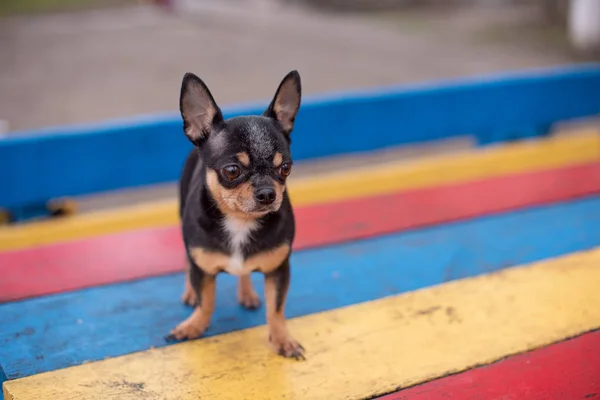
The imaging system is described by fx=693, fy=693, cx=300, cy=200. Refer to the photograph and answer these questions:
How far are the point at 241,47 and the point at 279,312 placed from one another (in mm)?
6050

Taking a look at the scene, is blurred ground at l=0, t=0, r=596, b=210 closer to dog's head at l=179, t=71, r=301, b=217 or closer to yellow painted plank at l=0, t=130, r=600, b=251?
yellow painted plank at l=0, t=130, r=600, b=251

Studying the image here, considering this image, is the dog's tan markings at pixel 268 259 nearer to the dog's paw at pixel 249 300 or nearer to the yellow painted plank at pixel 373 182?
the dog's paw at pixel 249 300

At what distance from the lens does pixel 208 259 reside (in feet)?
4.52

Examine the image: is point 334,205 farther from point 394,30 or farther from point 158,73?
point 394,30

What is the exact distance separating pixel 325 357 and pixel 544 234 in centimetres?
92

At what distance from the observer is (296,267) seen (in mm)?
1854

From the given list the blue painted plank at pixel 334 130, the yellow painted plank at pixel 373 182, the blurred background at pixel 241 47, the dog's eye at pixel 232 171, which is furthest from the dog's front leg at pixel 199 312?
the blurred background at pixel 241 47

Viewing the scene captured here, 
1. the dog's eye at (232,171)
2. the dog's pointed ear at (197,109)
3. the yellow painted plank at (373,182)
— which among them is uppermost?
the dog's pointed ear at (197,109)

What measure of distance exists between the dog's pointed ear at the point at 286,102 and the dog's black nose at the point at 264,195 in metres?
0.17

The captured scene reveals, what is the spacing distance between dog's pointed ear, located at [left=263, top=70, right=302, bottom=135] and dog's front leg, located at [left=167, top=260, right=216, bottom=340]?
0.35 meters

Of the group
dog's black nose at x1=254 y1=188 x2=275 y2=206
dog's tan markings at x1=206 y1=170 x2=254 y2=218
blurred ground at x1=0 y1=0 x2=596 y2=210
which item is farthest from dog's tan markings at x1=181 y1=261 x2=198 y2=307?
blurred ground at x1=0 y1=0 x2=596 y2=210

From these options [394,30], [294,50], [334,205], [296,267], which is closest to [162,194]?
[334,205]

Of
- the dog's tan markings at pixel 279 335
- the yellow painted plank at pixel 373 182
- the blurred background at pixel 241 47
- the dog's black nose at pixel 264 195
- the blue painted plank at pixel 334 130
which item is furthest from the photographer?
the blurred background at pixel 241 47

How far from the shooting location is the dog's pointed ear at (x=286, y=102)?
1332 millimetres
